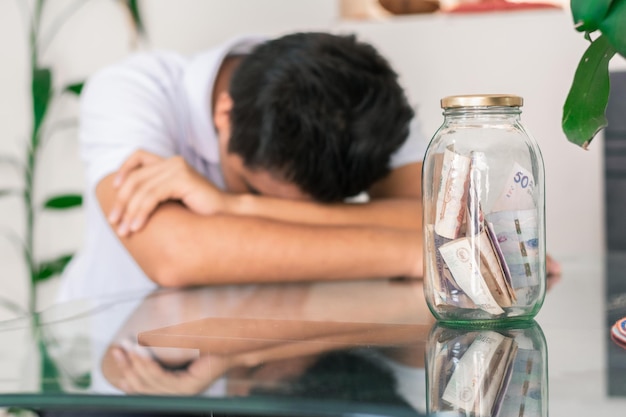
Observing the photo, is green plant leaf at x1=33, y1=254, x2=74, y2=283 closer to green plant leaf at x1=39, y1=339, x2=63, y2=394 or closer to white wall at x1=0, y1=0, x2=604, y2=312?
white wall at x1=0, y1=0, x2=604, y2=312

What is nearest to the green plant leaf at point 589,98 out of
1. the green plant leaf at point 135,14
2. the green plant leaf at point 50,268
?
the green plant leaf at point 135,14

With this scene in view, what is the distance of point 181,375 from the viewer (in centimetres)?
58

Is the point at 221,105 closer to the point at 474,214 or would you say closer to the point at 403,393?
the point at 474,214

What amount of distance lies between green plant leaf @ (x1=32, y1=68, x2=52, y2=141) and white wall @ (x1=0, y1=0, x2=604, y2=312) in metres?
0.04

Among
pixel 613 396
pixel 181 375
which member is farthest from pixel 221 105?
pixel 613 396

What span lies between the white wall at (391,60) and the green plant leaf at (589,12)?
5.76ft

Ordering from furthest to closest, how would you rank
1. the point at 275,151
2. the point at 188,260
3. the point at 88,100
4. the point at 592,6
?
the point at 88,100
the point at 275,151
the point at 188,260
the point at 592,6

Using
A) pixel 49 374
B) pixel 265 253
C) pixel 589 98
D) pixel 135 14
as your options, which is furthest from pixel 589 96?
pixel 135 14

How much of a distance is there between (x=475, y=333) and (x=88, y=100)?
108 cm

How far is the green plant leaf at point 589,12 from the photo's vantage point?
50cm

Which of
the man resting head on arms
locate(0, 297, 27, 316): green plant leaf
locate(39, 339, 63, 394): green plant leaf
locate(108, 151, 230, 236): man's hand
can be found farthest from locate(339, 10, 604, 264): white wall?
locate(39, 339, 63, 394): green plant leaf

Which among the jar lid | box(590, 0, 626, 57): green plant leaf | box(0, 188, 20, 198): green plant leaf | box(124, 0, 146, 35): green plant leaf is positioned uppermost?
box(590, 0, 626, 57): green plant leaf

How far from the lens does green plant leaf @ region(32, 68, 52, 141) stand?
8.29 ft

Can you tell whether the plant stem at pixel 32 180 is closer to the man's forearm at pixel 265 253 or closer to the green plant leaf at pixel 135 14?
the green plant leaf at pixel 135 14
